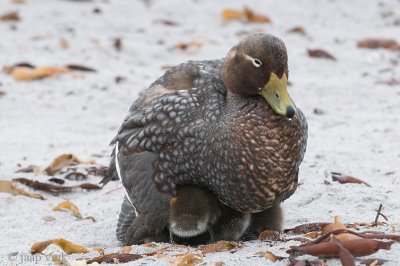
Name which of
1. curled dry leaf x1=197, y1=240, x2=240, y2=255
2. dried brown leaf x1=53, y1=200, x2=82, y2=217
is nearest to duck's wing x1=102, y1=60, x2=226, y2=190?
curled dry leaf x1=197, y1=240, x2=240, y2=255

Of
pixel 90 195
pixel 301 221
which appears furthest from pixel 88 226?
pixel 301 221

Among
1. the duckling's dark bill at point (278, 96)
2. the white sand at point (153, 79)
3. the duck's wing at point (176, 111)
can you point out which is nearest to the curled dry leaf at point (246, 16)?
the white sand at point (153, 79)

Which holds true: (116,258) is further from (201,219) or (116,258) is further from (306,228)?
(306,228)

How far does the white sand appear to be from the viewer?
15.6 ft

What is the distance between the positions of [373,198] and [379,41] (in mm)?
4385

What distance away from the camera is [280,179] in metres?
3.91

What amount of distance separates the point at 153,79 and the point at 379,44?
2.47 meters

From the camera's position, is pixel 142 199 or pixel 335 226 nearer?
pixel 335 226

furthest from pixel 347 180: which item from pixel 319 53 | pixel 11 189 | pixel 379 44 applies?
pixel 379 44

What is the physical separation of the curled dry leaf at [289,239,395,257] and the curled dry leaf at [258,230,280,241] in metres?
0.71

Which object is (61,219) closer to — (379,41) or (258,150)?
(258,150)

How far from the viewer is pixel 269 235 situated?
4.05 meters

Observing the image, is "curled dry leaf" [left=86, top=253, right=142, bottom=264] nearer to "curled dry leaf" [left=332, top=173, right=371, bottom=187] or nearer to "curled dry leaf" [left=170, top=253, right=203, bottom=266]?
"curled dry leaf" [left=170, top=253, right=203, bottom=266]

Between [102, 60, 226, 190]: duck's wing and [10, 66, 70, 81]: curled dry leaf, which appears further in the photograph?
[10, 66, 70, 81]: curled dry leaf
